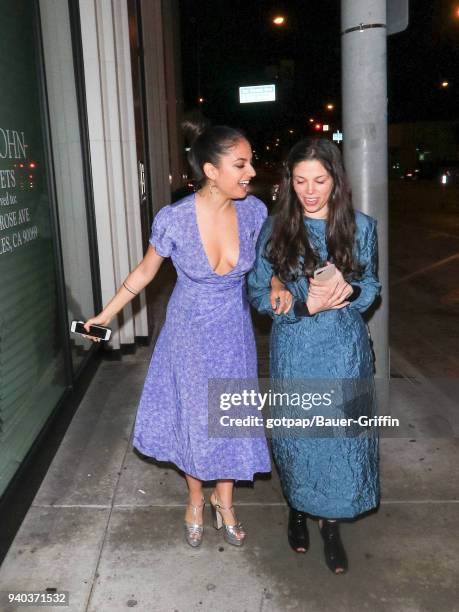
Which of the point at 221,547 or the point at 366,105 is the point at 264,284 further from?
the point at 366,105

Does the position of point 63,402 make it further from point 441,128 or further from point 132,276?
point 441,128

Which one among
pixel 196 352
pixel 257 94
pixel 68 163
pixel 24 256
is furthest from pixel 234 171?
pixel 257 94

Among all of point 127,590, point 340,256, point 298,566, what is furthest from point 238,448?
point 340,256

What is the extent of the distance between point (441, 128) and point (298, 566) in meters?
65.7

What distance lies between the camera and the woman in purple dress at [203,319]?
9.23 feet

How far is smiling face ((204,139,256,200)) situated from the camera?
2.73m

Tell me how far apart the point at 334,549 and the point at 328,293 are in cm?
127

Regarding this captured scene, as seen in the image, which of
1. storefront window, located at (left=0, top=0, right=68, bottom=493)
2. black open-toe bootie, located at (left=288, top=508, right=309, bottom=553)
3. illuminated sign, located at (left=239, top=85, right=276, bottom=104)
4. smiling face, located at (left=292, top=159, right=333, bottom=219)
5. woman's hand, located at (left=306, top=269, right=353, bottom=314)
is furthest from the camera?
illuminated sign, located at (left=239, top=85, right=276, bottom=104)

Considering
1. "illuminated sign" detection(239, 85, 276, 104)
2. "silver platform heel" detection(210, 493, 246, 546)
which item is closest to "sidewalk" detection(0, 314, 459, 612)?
"silver platform heel" detection(210, 493, 246, 546)

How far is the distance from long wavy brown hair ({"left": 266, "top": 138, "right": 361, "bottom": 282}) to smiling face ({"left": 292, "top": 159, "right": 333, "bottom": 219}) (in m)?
0.02

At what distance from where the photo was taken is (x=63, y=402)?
4555mm

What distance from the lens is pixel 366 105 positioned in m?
3.76

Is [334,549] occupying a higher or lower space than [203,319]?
lower

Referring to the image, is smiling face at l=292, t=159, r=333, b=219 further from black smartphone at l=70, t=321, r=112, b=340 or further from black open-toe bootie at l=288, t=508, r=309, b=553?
black open-toe bootie at l=288, t=508, r=309, b=553
